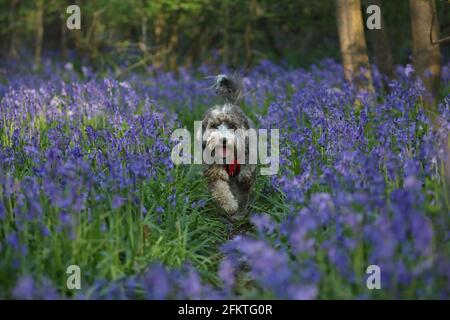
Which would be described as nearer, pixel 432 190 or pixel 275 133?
pixel 432 190

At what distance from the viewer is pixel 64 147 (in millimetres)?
5258

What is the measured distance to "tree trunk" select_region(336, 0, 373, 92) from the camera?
7773mm

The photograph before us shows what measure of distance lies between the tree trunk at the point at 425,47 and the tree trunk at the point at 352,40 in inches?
34.4

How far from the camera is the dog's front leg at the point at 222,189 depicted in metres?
5.48

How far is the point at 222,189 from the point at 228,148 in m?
0.48

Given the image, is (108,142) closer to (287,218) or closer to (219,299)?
(287,218)

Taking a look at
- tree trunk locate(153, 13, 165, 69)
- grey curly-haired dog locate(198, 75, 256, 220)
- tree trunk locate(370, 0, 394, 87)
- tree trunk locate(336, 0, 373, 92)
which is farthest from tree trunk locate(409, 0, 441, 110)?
tree trunk locate(153, 13, 165, 69)

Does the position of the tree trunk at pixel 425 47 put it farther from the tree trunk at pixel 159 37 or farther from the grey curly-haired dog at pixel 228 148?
the tree trunk at pixel 159 37

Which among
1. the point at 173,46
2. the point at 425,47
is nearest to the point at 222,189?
the point at 425,47

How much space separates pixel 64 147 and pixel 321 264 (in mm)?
2772

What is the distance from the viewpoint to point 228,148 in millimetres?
5195

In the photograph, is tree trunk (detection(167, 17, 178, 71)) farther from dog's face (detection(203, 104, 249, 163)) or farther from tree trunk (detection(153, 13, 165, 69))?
dog's face (detection(203, 104, 249, 163))

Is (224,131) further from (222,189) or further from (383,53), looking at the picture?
(383,53)
